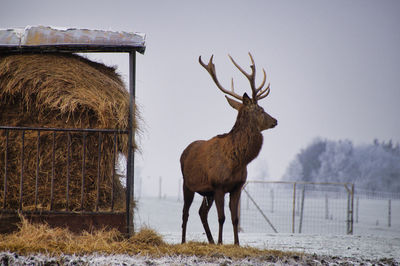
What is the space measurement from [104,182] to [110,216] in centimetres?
48

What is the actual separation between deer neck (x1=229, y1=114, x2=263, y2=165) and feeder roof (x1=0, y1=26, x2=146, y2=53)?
166 cm

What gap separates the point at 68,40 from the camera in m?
6.04

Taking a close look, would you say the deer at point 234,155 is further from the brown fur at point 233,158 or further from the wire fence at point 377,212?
the wire fence at point 377,212

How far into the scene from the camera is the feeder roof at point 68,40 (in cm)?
596

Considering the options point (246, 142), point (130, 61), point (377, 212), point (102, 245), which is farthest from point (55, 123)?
point (377, 212)

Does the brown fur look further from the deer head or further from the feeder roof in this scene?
the feeder roof

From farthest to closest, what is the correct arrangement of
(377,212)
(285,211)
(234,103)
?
1. (377,212)
2. (285,211)
3. (234,103)

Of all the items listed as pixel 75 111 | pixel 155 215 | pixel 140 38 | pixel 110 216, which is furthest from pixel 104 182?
pixel 155 215

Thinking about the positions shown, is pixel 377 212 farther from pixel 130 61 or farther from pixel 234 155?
pixel 130 61

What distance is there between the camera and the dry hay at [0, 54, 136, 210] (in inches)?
235

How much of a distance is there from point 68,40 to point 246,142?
8.75ft

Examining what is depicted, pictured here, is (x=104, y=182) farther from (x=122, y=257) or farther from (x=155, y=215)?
(x=155, y=215)

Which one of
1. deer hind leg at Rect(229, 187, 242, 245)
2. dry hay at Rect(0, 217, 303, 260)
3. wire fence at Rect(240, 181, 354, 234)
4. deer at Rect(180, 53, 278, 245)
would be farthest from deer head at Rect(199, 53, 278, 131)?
wire fence at Rect(240, 181, 354, 234)

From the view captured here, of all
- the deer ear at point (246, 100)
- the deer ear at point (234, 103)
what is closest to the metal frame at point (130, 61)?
the deer ear at point (234, 103)
